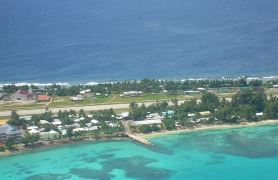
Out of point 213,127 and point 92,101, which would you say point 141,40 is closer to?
point 92,101

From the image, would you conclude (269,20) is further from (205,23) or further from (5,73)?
(5,73)

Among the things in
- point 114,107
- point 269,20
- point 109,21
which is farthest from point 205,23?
point 114,107

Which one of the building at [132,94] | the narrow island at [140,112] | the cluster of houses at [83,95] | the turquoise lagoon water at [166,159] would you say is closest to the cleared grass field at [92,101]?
the narrow island at [140,112]

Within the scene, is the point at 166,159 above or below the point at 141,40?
below

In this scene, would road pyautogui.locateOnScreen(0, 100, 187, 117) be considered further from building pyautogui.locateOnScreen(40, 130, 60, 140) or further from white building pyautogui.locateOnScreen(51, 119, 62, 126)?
building pyautogui.locateOnScreen(40, 130, 60, 140)

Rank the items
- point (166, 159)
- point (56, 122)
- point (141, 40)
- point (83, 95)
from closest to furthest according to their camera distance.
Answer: point (166, 159) < point (56, 122) < point (83, 95) < point (141, 40)

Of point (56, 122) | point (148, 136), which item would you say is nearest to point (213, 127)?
point (148, 136)

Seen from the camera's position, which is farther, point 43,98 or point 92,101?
point 43,98
